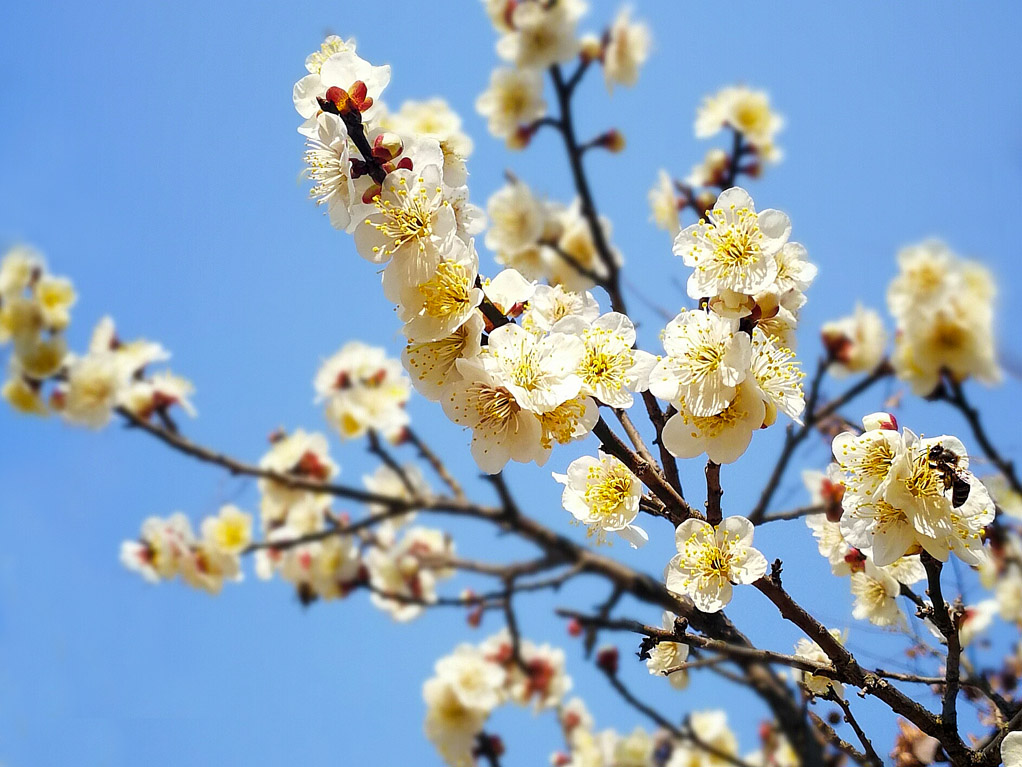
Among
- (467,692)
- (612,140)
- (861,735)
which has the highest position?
(612,140)

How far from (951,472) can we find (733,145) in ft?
6.39

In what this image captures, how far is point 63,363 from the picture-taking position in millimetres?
2707

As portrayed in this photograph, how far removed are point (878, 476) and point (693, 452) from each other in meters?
0.17

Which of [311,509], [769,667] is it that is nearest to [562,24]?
[311,509]

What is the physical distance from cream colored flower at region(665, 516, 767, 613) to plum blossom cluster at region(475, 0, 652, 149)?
154 cm

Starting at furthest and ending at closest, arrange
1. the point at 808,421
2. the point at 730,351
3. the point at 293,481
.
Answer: the point at 293,481 < the point at 808,421 < the point at 730,351

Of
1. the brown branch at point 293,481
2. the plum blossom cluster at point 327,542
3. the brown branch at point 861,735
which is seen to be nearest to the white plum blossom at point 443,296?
the brown branch at point 861,735

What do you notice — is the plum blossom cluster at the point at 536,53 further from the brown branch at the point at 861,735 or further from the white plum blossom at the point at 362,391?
the brown branch at the point at 861,735

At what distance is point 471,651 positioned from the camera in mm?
2453

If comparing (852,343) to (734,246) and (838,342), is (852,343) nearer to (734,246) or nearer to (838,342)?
(838,342)

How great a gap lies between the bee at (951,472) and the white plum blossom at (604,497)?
0.24 meters

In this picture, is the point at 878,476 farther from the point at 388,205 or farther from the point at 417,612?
the point at 417,612

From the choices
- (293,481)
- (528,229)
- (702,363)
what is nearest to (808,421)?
(702,363)

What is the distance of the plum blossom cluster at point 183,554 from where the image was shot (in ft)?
8.47
